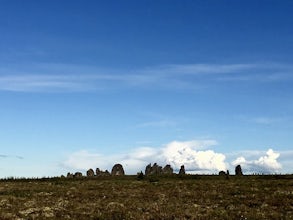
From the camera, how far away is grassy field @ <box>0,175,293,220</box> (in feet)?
108

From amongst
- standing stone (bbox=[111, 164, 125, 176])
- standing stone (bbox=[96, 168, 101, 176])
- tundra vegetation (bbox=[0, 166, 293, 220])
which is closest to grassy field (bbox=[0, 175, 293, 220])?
tundra vegetation (bbox=[0, 166, 293, 220])

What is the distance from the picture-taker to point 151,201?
38812 millimetres

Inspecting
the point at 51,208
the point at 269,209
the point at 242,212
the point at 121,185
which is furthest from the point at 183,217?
the point at 121,185

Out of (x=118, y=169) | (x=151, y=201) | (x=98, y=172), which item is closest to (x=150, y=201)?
(x=151, y=201)

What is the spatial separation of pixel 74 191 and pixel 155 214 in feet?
49.0

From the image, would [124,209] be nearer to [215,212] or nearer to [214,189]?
[215,212]

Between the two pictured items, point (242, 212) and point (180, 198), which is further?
point (180, 198)

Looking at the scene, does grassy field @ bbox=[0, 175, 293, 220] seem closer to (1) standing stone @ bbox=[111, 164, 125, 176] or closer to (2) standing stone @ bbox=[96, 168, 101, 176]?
(2) standing stone @ bbox=[96, 168, 101, 176]

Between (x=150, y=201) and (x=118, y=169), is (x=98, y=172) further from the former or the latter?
(x=150, y=201)

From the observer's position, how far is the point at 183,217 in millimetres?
31703

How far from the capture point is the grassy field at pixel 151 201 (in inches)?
1298

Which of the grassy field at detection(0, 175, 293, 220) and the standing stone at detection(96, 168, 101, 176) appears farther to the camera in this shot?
the standing stone at detection(96, 168, 101, 176)

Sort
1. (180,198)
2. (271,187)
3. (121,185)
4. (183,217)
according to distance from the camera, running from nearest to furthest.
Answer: (183,217) → (180,198) → (271,187) → (121,185)

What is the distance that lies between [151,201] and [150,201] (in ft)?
0.25
